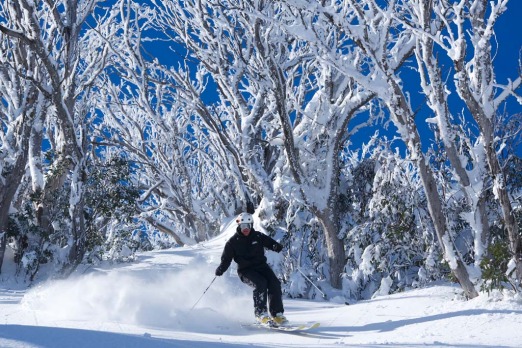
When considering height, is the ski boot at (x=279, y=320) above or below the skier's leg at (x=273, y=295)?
below

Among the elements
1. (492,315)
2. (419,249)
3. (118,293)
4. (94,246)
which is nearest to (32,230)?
(94,246)

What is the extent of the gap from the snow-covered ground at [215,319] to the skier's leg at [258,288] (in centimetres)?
31

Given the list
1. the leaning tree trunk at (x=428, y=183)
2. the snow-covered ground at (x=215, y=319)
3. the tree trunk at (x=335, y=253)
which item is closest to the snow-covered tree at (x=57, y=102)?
the snow-covered ground at (x=215, y=319)

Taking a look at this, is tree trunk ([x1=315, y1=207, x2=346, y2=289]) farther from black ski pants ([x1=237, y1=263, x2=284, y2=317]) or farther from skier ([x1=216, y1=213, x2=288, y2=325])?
black ski pants ([x1=237, y1=263, x2=284, y2=317])

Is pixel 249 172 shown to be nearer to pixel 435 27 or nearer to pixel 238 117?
pixel 238 117

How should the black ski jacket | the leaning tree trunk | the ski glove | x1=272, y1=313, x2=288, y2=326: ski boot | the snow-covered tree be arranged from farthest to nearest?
1. the snow-covered tree
2. the black ski jacket
3. the ski glove
4. the leaning tree trunk
5. x1=272, y1=313, x2=288, y2=326: ski boot

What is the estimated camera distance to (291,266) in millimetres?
12570

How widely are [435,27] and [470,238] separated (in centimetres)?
572

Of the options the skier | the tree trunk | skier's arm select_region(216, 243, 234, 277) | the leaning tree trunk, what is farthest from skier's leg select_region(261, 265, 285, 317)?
the tree trunk

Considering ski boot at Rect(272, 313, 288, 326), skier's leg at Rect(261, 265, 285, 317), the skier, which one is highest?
the skier

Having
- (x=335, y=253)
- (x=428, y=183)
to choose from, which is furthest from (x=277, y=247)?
(x=335, y=253)

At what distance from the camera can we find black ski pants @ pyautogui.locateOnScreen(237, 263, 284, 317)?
7.28m

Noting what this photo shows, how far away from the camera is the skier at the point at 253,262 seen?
7.39 meters

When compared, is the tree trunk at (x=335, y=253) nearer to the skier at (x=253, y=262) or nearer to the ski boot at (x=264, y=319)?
the skier at (x=253, y=262)
